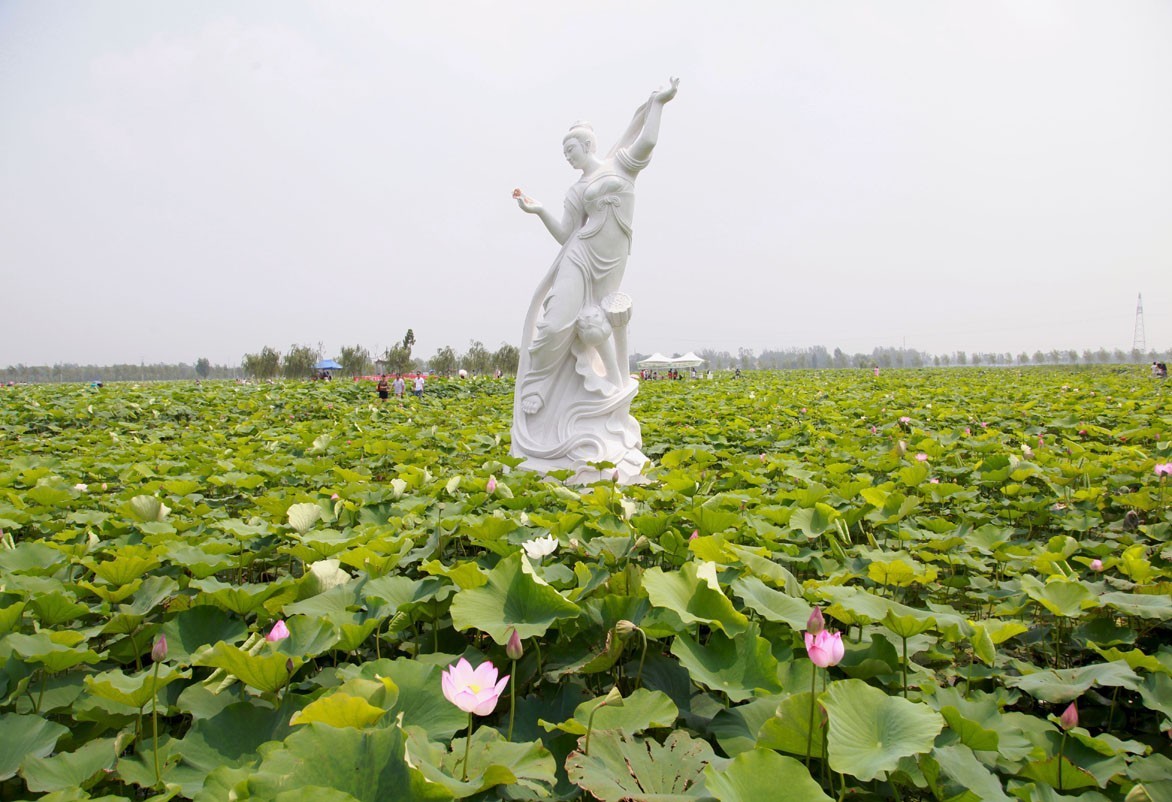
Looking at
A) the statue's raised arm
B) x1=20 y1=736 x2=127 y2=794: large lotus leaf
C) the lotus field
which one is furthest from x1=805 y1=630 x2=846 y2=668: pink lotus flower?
the statue's raised arm

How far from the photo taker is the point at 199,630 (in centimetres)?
133

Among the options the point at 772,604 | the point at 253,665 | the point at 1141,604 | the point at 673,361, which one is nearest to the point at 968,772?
the point at 772,604

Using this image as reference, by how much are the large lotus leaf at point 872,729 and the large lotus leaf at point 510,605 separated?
1.55 feet

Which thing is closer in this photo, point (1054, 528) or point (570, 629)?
point (570, 629)

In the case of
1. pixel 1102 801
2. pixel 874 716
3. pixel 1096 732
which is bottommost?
pixel 1096 732

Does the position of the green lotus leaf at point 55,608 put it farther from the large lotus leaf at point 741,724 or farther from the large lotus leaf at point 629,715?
the large lotus leaf at point 741,724

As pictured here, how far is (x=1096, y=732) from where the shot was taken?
4.48 ft

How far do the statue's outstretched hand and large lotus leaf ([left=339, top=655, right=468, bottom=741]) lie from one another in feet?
13.6

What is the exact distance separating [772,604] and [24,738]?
136 centimetres

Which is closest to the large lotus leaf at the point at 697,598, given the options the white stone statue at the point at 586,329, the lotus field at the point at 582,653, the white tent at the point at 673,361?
the lotus field at the point at 582,653

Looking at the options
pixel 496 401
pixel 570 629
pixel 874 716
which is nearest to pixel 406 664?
pixel 570 629

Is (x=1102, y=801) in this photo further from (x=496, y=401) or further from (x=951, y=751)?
(x=496, y=401)

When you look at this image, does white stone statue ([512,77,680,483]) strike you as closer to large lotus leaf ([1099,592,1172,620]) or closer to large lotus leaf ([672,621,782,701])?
large lotus leaf ([1099,592,1172,620])

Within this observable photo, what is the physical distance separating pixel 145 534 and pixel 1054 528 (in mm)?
3570
